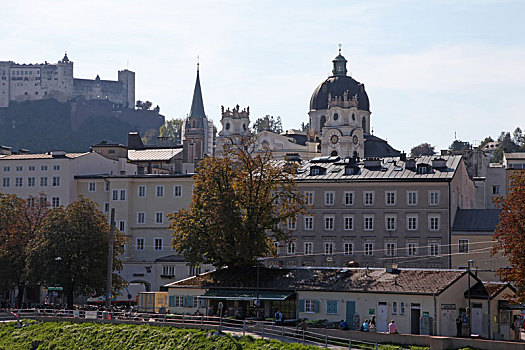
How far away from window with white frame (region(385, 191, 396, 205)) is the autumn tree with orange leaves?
28.3 meters

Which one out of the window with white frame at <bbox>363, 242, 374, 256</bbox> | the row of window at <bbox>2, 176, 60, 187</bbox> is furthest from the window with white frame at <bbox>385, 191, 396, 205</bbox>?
the row of window at <bbox>2, 176, 60, 187</bbox>

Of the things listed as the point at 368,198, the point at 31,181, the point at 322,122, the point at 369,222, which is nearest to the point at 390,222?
the point at 369,222

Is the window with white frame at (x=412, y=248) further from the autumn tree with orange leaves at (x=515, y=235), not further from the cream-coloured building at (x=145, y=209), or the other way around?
the autumn tree with orange leaves at (x=515, y=235)

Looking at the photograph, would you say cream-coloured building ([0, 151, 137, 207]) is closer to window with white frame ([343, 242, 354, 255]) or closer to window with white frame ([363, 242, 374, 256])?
window with white frame ([343, 242, 354, 255])

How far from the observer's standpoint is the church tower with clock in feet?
548

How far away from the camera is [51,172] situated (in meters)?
101

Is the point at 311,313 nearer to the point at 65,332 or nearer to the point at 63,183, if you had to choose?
the point at 65,332

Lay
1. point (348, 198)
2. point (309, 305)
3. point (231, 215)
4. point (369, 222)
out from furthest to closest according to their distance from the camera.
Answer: point (348, 198), point (369, 222), point (231, 215), point (309, 305)

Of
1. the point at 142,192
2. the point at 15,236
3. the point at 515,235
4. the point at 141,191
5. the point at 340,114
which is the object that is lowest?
the point at 15,236

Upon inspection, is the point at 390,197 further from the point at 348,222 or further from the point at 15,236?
the point at 15,236

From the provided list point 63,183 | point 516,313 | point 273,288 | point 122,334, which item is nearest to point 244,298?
point 273,288

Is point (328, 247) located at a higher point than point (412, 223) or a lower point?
lower

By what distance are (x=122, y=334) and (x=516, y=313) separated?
25334 millimetres

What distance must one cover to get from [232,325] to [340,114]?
116 m
